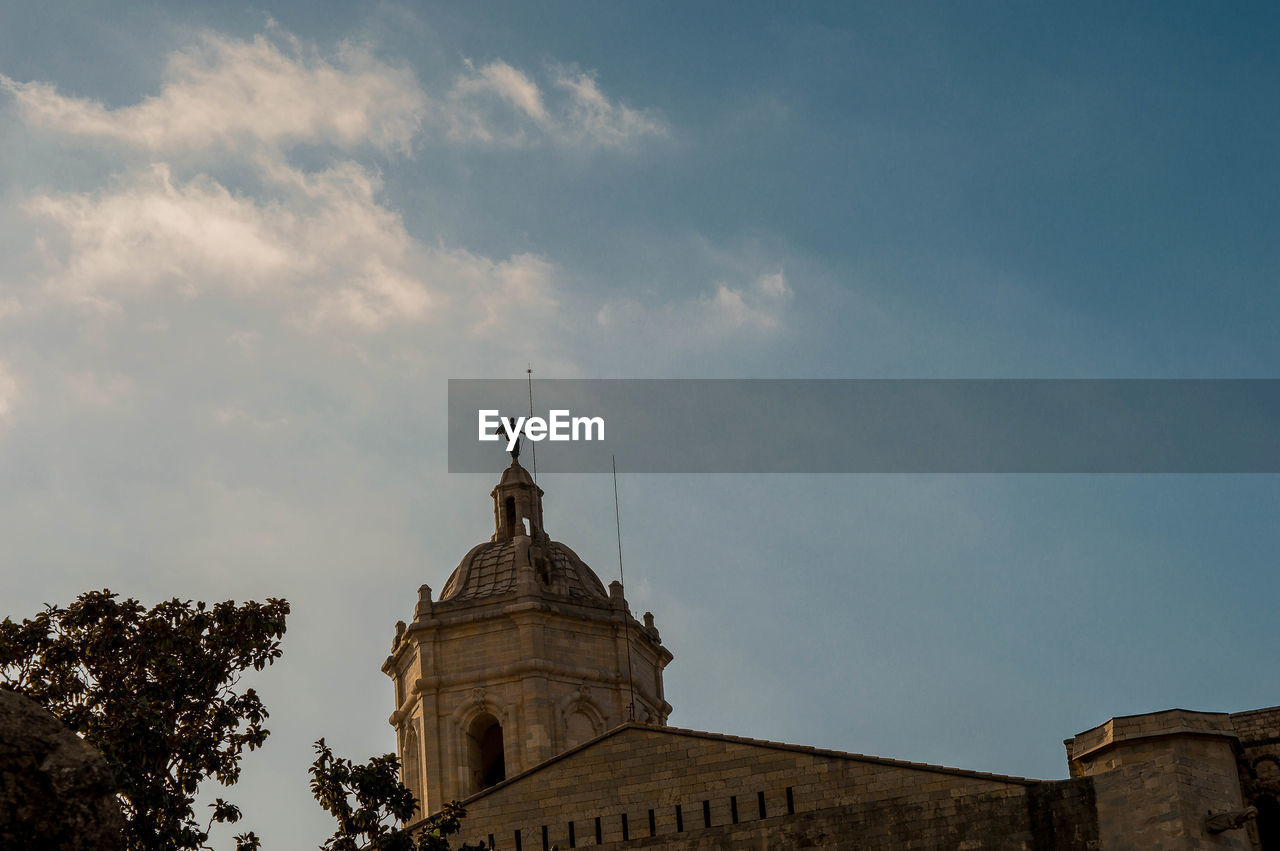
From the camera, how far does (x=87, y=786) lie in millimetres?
11266

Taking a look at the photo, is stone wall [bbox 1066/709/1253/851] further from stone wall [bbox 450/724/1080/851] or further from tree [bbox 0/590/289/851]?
tree [bbox 0/590/289/851]

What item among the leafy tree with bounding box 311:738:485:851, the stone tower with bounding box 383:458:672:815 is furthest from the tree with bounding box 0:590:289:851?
the stone tower with bounding box 383:458:672:815

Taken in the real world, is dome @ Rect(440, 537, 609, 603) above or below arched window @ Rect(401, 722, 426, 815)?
above

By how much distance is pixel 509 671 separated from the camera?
36.8 metres

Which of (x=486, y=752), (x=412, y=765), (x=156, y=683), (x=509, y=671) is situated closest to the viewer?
(x=156, y=683)

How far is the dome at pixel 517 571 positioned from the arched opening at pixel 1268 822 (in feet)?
50.3

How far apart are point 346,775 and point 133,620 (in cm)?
387

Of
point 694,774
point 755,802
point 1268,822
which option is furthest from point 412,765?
point 1268,822

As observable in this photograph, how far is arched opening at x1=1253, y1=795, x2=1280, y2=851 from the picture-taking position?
29250 mm

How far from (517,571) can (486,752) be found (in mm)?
4142

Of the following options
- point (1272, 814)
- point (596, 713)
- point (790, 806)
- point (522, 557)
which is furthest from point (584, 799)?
point (1272, 814)

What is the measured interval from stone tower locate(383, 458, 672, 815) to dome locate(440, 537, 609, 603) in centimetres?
4

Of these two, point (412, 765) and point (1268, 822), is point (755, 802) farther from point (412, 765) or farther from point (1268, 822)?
point (412, 765)

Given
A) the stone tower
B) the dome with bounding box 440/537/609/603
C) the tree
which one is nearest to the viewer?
the tree
